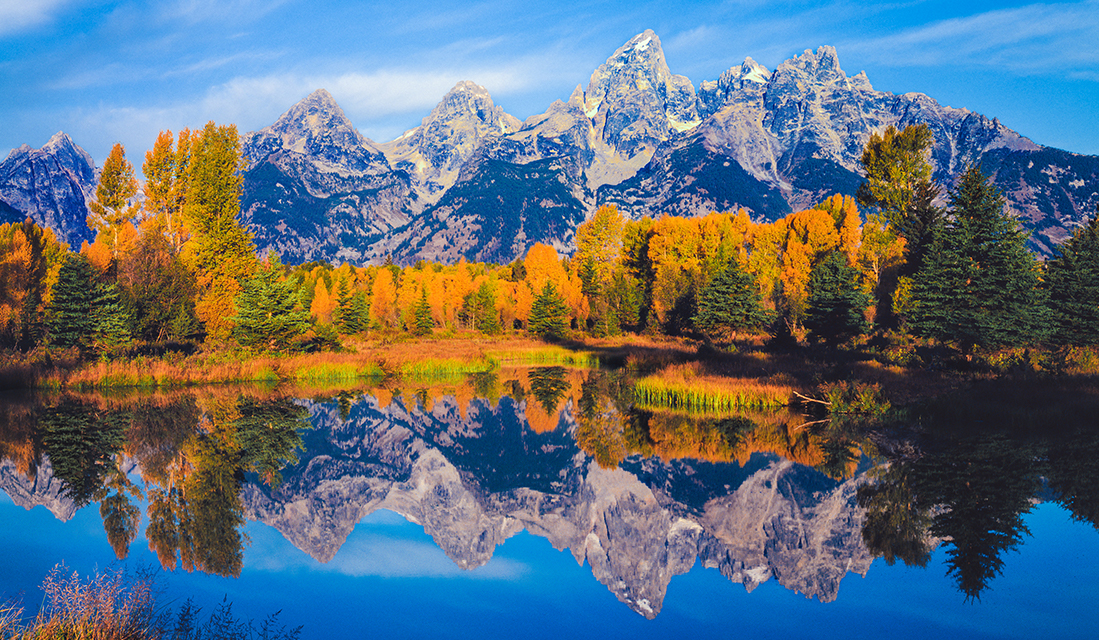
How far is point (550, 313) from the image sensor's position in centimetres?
7375

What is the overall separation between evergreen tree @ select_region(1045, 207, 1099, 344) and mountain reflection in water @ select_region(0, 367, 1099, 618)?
2411 cm

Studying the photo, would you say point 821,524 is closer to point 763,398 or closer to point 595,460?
point 595,460

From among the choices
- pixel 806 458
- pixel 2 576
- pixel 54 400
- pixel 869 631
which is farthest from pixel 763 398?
pixel 54 400

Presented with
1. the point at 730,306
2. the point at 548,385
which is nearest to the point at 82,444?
the point at 548,385

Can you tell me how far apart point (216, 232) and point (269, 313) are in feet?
29.1

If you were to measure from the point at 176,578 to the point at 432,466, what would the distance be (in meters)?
9.25

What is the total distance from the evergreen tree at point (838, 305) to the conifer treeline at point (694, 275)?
0.42 ft

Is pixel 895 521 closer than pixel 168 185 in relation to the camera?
Yes

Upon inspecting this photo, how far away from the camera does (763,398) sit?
26234mm

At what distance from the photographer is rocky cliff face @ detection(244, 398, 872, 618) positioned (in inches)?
411

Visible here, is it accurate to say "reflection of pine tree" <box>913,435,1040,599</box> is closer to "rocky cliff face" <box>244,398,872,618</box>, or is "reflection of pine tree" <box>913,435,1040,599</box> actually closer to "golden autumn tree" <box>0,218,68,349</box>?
"rocky cliff face" <box>244,398,872,618</box>

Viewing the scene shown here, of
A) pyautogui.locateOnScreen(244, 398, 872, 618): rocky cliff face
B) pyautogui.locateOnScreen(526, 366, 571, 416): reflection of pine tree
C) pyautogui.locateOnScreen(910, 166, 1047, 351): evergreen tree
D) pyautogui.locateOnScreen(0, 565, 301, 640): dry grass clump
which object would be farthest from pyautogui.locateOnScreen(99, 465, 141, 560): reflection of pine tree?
pyautogui.locateOnScreen(910, 166, 1047, 351): evergreen tree

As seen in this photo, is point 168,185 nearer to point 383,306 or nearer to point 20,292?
point 20,292

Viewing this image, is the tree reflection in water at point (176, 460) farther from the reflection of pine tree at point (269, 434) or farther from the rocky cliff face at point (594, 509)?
the rocky cliff face at point (594, 509)
